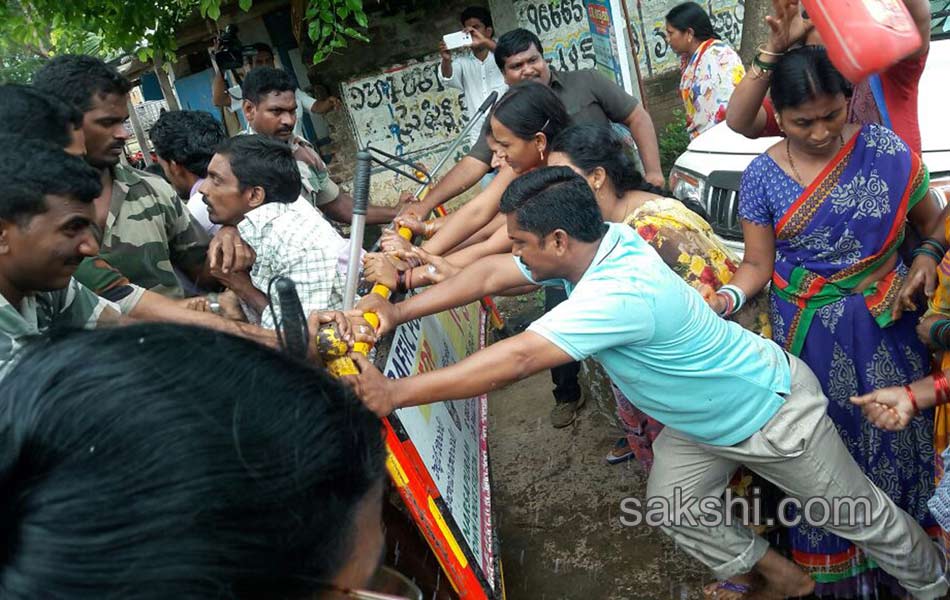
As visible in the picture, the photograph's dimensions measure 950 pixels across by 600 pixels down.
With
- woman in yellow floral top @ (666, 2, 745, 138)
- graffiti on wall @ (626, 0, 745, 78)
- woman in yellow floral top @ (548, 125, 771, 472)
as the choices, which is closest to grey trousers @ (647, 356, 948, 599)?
woman in yellow floral top @ (548, 125, 771, 472)

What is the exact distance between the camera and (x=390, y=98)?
27.2 feet

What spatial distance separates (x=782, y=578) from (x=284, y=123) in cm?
306

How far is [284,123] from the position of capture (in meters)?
3.96

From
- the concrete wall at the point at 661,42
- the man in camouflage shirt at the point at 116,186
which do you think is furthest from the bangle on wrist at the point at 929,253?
the concrete wall at the point at 661,42

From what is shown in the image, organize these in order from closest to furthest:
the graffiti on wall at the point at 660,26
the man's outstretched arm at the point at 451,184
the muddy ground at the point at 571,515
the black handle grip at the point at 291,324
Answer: the black handle grip at the point at 291,324, the muddy ground at the point at 571,515, the man's outstretched arm at the point at 451,184, the graffiti on wall at the point at 660,26

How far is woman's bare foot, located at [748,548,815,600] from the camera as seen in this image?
8.90 feet

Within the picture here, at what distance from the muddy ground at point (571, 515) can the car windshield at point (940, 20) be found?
2.72 meters

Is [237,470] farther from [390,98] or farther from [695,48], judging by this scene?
[390,98]

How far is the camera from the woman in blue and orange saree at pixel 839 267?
8.18 ft

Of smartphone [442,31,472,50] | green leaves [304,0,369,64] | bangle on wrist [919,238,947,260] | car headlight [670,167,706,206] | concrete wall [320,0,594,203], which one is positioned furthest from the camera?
concrete wall [320,0,594,203]

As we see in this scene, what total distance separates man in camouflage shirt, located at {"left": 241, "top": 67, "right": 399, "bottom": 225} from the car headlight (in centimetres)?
158

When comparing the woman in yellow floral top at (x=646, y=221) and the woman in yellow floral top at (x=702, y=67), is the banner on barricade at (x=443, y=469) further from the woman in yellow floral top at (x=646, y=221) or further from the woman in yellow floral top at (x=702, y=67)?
the woman in yellow floral top at (x=702, y=67)

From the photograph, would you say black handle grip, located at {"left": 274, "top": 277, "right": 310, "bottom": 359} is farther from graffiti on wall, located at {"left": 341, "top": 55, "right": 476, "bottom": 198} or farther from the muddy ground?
graffiti on wall, located at {"left": 341, "top": 55, "right": 476, "bottom": 198}

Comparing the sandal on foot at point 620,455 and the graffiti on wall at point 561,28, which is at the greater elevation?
the graffiti on wall at point 561,28
